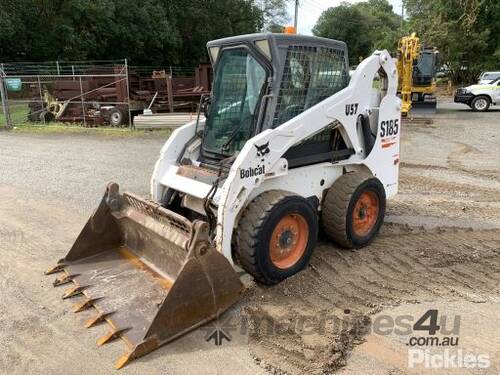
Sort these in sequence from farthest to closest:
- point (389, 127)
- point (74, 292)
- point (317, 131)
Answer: point (389, 127) < point (317, 131) < point (74, 292)

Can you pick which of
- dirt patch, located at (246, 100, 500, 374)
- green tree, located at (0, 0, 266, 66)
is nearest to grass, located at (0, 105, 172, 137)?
dirt patch, located at (246, 100, 500, 374)

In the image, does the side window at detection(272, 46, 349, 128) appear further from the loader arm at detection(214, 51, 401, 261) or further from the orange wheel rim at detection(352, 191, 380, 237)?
the orange wheel rim at detection(352, 191, 380, 237)

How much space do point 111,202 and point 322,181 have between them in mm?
2255

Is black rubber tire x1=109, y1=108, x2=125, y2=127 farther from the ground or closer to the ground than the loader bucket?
farther from the ground

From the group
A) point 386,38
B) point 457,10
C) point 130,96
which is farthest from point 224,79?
point 386,38

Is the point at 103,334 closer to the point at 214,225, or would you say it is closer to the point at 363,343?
the point at 214,225

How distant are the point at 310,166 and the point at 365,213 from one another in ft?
3.30

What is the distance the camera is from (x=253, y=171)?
411cm

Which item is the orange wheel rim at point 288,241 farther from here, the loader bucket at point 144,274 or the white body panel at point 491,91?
the white body panel at point 491,91

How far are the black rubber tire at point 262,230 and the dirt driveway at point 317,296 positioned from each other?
0.20m

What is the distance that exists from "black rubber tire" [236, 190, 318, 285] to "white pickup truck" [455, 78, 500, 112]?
20.5 m

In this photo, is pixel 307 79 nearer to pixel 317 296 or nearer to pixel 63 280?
pixel 317 296

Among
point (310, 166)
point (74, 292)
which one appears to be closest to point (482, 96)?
point (310, 166)

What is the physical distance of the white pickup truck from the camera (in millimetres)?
21469
